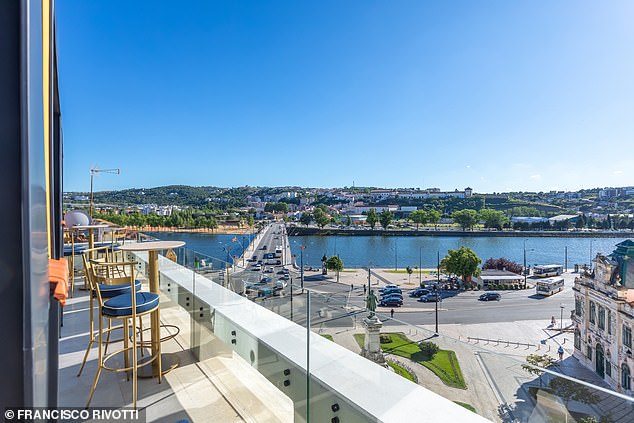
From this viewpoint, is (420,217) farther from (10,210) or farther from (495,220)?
(10,210)

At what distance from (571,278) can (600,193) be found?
96.0 meters

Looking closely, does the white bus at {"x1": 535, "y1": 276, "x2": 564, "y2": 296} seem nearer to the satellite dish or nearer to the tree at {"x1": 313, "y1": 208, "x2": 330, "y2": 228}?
the satellite dish

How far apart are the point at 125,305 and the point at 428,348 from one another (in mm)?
1669

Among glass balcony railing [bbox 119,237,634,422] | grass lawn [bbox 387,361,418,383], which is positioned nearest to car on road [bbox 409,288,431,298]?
glass balcony railing [bbox 119,237,634,422]

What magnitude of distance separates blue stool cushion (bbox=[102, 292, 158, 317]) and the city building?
1422 centimetres

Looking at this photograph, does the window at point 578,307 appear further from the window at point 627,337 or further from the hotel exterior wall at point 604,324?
the window at point 627,337

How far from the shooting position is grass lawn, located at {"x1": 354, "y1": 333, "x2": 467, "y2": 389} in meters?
1.29

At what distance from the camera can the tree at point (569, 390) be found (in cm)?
96

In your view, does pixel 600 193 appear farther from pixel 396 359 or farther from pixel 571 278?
pixel 396 359

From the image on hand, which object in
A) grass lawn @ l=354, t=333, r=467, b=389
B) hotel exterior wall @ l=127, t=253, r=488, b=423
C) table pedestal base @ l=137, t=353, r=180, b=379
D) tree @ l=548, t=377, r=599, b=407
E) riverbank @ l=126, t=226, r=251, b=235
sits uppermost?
tree @ l=548, t=377, r=599, b=407

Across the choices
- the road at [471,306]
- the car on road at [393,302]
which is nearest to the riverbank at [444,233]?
the road at [471,306]

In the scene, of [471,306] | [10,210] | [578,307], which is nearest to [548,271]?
[471,306]

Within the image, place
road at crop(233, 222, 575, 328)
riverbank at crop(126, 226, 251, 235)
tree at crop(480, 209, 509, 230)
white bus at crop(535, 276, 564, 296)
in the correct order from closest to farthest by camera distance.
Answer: road at crop(233, 222, 575, 328) < white bus at crop(535, 276, 564, 296) < riverbank at crop(126, 226, 251, 235) < tree at crop(480, 209, 509, 230)

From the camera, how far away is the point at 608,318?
1198cm
